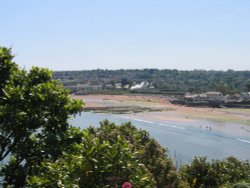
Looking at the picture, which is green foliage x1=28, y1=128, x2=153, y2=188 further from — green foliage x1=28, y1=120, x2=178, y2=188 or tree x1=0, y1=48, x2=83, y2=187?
tree x1=0, y1=48, x2=83, y2=187

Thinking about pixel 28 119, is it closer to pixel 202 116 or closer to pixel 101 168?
pixel 101 168

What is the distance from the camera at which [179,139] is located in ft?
168

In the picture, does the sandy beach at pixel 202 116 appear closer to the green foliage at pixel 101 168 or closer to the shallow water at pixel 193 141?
the shallow water at pixel 193 141

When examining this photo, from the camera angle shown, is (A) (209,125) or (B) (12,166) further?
(A) (209,125)

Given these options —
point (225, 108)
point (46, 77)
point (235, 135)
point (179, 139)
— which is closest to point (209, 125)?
point (235, 135)

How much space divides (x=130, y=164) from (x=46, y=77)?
144 inches

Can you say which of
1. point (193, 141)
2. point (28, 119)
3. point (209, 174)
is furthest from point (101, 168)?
point (193, 141)

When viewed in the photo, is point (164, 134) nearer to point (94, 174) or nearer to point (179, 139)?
point (179, 139)

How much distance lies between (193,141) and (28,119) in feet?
140

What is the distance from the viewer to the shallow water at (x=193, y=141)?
42.0 meters

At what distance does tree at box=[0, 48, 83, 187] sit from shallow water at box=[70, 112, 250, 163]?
25.6 m

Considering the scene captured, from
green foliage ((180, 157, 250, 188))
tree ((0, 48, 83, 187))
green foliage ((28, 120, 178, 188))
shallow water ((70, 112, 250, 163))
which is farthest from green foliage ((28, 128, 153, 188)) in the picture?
shallow water ((70, 112, 250, 163))

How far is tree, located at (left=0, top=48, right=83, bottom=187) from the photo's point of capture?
9227mm

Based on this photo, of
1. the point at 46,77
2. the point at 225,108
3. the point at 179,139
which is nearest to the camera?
the point at 46,77
